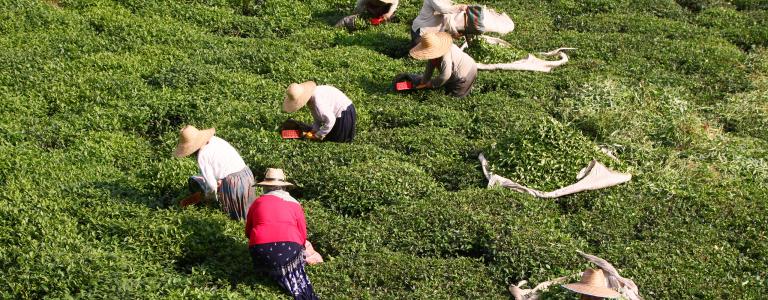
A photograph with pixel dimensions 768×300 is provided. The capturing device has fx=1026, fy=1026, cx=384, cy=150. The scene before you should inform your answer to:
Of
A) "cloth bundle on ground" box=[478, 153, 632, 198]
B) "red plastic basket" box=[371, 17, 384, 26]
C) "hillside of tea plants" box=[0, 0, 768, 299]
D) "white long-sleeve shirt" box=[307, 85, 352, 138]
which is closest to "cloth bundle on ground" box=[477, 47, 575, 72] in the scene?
"hillside of tea plants" box=[0, 0, 768, 299]

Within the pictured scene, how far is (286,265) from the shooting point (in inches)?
448

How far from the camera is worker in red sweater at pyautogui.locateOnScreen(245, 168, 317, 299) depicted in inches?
444

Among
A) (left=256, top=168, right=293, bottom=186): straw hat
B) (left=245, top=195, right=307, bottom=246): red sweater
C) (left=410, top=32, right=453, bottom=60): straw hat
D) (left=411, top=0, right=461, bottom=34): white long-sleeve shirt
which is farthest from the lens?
(left=411, top=0, right=461, bottom=34): white long-sleeve shirt

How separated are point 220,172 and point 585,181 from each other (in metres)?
5.02

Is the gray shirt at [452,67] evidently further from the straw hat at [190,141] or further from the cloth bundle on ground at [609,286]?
the cloth bundle on ground at [609,286]

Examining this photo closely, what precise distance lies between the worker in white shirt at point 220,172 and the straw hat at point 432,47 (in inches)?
173

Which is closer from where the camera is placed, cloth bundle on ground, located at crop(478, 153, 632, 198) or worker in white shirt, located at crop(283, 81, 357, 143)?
cloth bundle on ground, located at crop(478, 153, 632, 198)

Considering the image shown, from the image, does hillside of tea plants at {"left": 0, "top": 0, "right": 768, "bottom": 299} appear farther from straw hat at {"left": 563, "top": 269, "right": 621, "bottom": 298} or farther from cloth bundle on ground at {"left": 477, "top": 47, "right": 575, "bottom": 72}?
straw hat at {"left": 563, "top": 269, "right": 621, "bottom": 298}

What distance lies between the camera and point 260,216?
11.4m


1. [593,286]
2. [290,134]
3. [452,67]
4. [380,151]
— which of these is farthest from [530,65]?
[593,286]

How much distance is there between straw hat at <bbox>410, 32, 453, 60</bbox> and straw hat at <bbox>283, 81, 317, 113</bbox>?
236 cm

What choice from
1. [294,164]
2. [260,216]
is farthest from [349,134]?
[260,216]

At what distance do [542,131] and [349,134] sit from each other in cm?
285

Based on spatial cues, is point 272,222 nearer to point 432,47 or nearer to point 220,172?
point 220,172
